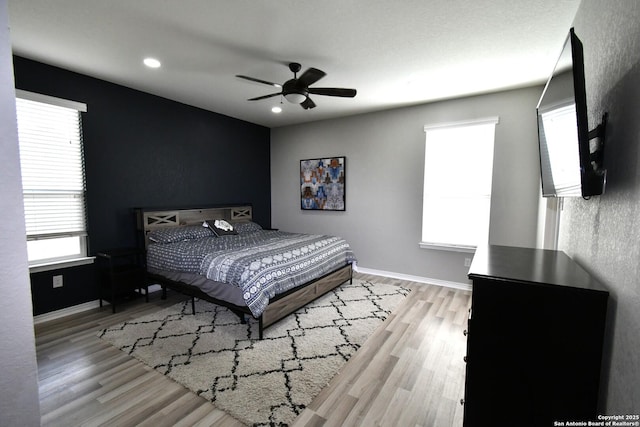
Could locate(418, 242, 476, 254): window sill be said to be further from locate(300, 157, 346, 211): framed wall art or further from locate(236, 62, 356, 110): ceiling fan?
locate(236, 62, 356, 110): ceiling fan

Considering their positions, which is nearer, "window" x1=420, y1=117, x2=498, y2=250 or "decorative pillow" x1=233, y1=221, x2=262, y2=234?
"window" x1=420, y1=117, x2=498, y2=250

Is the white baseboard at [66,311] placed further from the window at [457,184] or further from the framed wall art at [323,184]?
the window at [457,184]

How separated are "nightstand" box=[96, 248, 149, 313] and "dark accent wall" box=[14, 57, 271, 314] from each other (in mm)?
174

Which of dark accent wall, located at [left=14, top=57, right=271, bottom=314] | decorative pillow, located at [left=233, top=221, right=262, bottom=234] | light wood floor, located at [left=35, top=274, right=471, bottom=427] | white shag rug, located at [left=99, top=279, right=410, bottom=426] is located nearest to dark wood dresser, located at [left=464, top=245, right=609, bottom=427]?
light wood floor, located at [left=35, top=274, right=471, bottom=427]

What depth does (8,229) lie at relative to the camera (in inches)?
38.0

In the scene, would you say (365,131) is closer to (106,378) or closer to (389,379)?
(389,379)

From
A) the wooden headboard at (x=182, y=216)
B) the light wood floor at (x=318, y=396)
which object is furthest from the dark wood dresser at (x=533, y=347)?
the wooden headboard at (x=182, y=216)

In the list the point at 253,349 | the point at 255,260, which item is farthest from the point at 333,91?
the point at 253,349

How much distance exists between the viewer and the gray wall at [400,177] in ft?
11.8

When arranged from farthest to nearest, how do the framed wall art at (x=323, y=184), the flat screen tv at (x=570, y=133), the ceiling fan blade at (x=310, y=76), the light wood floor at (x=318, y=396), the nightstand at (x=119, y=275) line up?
the framed wall art at (x=323, y=184) < the nightstand at (x=119, y=275) < the ceiling fan blade at (x=310, y=76) < the light wood floor at (x=318, y=396) < the flat screen tv at (x=570, y=133)

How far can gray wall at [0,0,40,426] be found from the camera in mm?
955

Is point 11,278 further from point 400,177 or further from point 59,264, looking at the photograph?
point 400,177

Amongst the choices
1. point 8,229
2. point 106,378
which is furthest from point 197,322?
point 8,229

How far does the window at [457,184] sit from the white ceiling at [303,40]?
612 mm
